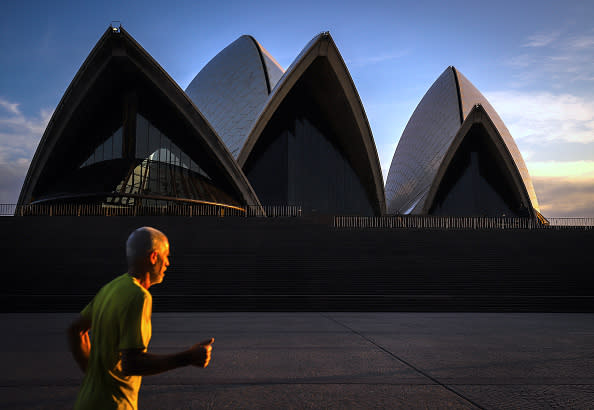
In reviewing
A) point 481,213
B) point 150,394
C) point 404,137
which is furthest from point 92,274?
point 404,137

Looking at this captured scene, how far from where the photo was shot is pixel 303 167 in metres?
27.6

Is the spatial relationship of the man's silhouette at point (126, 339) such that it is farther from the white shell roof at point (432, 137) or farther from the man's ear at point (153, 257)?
the white shell roof at point (432, 137)

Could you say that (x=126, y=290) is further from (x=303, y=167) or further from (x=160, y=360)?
(x=303, y=167)

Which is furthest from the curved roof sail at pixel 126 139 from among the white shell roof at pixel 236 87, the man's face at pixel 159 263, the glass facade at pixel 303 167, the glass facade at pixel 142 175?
the man's face at pixel 159 263

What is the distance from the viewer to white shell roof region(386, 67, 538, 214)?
36000 mm

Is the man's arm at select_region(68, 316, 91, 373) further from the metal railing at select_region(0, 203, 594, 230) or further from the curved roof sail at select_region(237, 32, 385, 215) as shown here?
the curved roof sail at select_region(237, 32, 385, 215)

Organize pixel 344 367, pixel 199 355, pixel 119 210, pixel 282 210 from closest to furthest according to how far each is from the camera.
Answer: pixel 199 355, pixel 344 367, pixel 119 210, pixel 282 210

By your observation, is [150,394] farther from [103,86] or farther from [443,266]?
[103,86]

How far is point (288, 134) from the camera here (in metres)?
28.0

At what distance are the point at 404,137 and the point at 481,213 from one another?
11.2 metres

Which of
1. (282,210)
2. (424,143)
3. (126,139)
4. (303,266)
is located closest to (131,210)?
(126,139)

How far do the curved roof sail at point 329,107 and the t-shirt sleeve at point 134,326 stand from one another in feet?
78.0

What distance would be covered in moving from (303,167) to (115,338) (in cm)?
2613

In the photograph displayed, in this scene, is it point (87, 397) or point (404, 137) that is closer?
point (87, 397)
